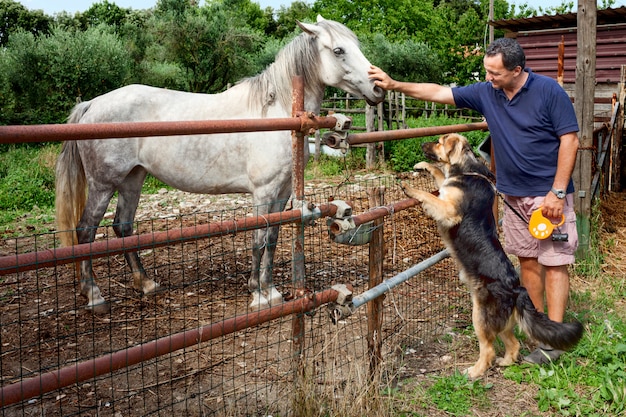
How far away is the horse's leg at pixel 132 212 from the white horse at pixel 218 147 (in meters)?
0.02

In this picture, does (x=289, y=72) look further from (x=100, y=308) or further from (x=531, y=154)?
(x=100, y=308)

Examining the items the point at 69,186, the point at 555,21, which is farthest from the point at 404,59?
the point at 69,186

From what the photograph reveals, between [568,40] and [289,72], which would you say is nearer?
[289,72]

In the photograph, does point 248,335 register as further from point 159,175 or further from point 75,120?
point 75,120

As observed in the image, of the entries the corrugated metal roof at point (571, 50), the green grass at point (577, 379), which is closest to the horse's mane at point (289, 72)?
the green grass at point (577, 379)

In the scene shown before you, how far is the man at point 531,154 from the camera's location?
371 cm

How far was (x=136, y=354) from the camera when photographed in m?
2.33

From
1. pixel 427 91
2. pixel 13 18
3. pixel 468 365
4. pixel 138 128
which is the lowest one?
pixel 468 365

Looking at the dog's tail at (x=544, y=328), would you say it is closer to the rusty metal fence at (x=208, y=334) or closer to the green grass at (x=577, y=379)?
the green grass at (x=577, y=379)

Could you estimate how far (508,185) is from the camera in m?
4.05

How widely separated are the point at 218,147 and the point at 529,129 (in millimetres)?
2688

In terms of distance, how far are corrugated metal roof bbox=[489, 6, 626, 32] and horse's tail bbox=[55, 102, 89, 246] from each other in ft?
42.0

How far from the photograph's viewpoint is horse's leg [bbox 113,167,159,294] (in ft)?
18.0

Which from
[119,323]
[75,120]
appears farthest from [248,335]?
[75,120]
